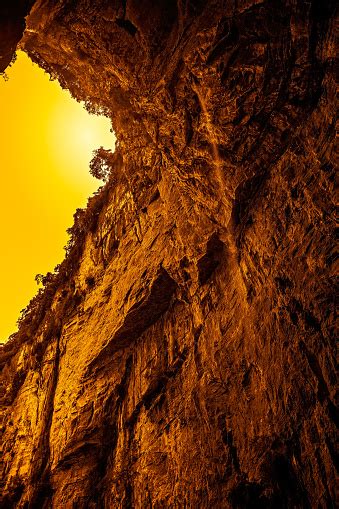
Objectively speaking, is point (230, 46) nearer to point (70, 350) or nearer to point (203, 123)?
point (203, 123)

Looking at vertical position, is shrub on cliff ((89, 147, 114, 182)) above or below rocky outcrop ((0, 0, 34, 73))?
above

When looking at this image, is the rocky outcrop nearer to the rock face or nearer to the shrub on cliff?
the rock face

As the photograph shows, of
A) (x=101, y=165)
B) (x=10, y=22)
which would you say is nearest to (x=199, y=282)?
(x=10, y=22)

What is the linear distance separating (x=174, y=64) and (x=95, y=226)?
8819 millimetres

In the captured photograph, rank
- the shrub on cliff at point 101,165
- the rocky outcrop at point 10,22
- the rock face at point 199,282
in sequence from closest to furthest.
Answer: the rock face at point 199,282
the rocky outcrop at point 10,22
the shrub on cliff at point 101,165

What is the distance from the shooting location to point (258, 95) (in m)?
6.23

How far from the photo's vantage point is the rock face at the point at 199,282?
17.5ft

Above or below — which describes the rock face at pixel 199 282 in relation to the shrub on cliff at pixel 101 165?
below

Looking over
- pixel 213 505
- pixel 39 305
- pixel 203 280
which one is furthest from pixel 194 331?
pixel 39 305

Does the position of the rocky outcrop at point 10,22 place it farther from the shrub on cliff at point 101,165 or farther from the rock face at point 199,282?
the shrub on cliff at point 101,165

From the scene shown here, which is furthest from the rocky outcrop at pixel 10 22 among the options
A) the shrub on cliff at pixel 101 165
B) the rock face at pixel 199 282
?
the shrub on cliff at pixel 101 165

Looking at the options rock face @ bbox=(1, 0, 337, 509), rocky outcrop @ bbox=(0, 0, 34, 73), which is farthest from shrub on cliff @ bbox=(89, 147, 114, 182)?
rocky outcrop @ bbox=(0, 0, 34, 73)

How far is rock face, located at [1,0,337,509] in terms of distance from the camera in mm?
5324

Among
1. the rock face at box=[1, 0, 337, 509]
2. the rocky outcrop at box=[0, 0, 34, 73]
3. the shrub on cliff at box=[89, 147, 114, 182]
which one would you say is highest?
the shrub on cliff at box=[89, 147, 114, 182]
